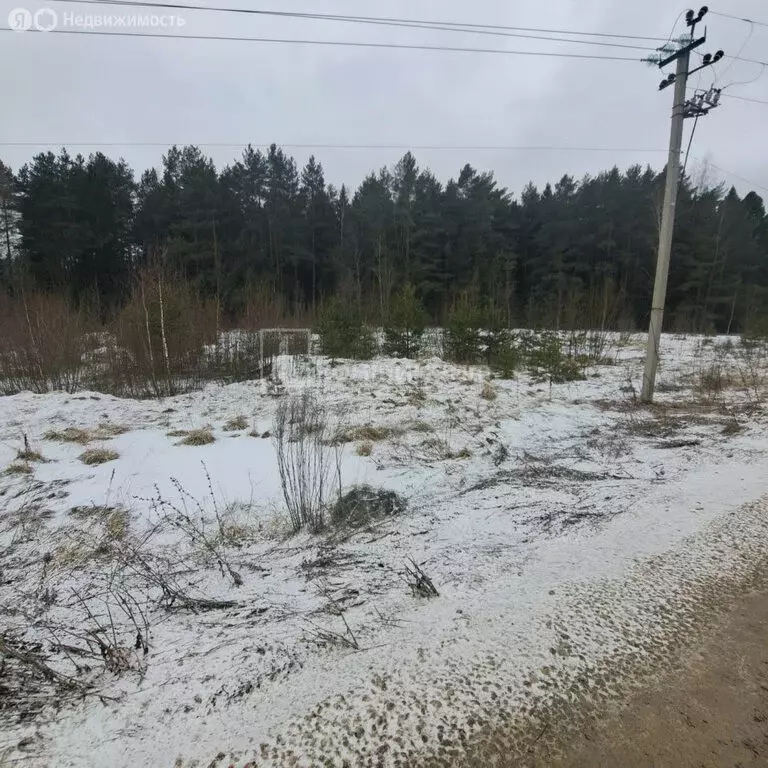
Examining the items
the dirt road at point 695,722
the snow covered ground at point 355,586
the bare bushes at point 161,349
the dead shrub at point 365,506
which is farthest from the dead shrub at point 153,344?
the dirt road at point 695,722

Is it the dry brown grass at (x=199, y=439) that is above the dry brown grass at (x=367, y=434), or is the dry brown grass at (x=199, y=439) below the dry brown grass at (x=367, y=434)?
below

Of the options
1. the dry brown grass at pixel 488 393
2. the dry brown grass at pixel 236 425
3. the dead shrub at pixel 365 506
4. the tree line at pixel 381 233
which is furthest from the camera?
the tree line at pixel 381 233

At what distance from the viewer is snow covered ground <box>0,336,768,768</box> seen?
62.9 inches

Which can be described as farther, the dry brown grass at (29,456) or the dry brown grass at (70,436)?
the dry brown grass at (70,436)

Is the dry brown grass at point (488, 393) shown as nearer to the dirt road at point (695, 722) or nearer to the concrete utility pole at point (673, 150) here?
the concrete utility pole at point (673, 150)

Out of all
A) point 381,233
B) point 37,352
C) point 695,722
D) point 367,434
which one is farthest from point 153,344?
point 381,233

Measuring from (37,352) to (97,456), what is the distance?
286 inches

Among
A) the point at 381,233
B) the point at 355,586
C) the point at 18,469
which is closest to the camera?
the point at 355,586

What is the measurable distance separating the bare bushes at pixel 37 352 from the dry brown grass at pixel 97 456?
6286mm

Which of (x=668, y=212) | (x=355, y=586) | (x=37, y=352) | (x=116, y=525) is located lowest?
(x=116, y=525)

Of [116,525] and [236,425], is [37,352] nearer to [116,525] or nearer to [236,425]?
[236,425]

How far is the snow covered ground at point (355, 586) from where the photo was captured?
62.9 inches

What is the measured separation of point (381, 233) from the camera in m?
28.2

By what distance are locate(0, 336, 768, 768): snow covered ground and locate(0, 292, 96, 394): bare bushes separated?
532 centimetres
